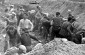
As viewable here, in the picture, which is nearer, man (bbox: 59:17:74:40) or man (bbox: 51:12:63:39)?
man (bbox: 59:17:74:40)

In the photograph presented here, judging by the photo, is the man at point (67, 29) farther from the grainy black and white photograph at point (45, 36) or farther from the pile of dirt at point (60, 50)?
the pile of dirt at point (60, 50)

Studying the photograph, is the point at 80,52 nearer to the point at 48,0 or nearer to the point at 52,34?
the point at 52,34

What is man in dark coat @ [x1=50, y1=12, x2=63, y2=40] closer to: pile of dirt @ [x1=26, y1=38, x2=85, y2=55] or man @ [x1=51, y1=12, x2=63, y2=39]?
man @ [x1=51, y1=12, x2=63, y2=39]

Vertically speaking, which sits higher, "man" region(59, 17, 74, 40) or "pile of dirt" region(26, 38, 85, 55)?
"pile of dirt" region(26, 38, 85, 55)

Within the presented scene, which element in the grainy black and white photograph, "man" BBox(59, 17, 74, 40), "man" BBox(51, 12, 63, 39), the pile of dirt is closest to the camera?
the pile of dirt

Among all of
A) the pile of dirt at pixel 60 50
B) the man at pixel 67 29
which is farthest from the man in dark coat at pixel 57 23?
the pile of dirt at pixel 60 50

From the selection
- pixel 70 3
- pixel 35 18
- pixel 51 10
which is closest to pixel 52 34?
pixel 35 18

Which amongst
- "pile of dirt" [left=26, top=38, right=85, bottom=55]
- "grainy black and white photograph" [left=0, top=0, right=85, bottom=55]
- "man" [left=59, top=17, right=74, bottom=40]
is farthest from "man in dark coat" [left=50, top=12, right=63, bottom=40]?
"pile of dirt" [left=26, top=38, right=85, bottom=55]

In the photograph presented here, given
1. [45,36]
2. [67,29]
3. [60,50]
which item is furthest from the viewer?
[45,36]

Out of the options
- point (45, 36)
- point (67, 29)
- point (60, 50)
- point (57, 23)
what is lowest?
point (45, 36)

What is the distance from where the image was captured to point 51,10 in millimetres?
25031

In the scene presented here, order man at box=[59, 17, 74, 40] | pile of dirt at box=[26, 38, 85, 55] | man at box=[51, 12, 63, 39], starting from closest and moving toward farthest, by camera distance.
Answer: pile of dirt at box=[26, 38, 85, 55]
man at box=[59, 17, 74, 40]
man at box=[51, 12, 63, 39]

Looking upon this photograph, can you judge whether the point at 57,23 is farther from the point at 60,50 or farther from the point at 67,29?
the point at 60,50

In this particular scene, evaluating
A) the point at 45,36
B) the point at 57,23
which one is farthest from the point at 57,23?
the point at 45,36
